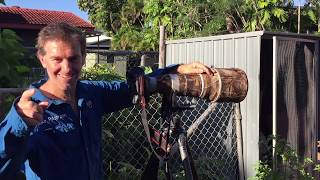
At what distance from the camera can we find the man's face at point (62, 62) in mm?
2418

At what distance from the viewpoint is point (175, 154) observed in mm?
4156

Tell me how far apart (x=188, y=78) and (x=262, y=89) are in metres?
3.27

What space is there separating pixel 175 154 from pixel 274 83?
1734mm

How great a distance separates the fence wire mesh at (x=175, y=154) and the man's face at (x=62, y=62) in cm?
186

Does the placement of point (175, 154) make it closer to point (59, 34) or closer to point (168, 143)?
point (168, 143)

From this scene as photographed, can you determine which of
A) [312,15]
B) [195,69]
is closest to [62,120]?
[195,69]

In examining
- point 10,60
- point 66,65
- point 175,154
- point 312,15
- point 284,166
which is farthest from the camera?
point 312,15

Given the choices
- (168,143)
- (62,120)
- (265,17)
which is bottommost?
(168,143)

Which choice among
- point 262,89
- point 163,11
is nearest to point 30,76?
point 262,89

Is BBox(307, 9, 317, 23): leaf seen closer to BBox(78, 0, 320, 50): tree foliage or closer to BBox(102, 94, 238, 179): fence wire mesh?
BBox(78, 0, 320, 50): tree foliage

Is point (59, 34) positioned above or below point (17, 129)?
above

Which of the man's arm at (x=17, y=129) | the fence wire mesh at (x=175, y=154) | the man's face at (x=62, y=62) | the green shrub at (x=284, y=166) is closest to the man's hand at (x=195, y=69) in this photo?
the man's face at (x=62, y=62)

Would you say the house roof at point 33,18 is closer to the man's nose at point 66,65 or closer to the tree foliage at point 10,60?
the tree foliage at point 10,60

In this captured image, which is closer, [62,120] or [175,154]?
[62,120]
